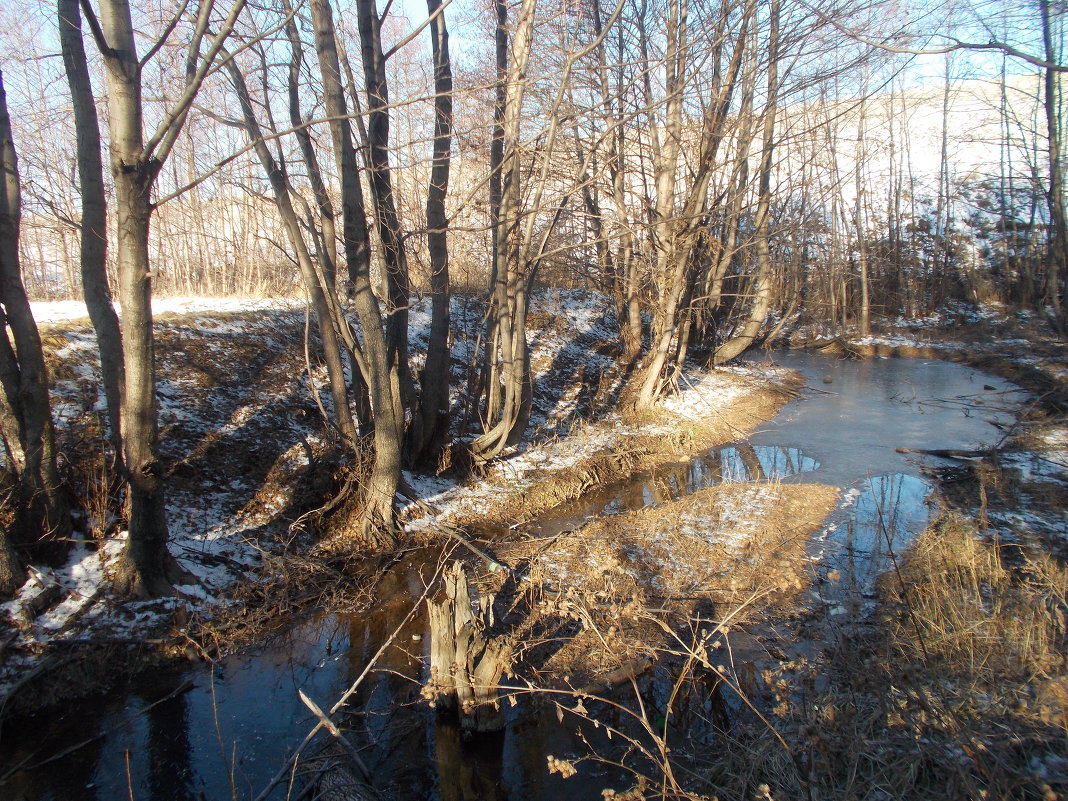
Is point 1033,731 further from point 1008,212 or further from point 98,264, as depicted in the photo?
point 1008,212

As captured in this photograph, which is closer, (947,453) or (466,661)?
(466,661)

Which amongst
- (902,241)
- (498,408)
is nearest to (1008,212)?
(902,241)

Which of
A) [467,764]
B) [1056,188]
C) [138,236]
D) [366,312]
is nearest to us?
[467,764]

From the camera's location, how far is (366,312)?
7777mm

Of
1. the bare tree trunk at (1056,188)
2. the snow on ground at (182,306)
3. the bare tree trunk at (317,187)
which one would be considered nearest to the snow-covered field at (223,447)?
the snow on ground at (182,306)

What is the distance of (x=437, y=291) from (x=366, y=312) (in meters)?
1.78

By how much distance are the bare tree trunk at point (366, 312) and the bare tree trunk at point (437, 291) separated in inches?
47.6

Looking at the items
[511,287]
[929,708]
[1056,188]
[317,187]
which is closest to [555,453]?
[511,287]

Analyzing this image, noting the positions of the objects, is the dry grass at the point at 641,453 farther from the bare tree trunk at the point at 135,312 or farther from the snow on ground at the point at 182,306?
the snow on ground at the point at 182,306

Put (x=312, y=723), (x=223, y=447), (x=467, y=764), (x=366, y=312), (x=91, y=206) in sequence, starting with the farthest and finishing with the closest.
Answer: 1. (x=223, y=447)
2. (x=366, y=312)
3. (x=91, y=206)
4. (x=312, y=723)
5. (x=467, y=764)

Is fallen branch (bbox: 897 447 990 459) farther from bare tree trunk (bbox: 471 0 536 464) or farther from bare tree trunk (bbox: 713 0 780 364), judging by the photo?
bare tree trunk (bbox: 471 0 536 464)

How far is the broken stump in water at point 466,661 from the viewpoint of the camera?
462cm

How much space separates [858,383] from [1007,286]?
575 inches

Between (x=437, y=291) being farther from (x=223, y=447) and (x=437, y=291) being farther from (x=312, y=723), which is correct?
(x=312, y=723)
